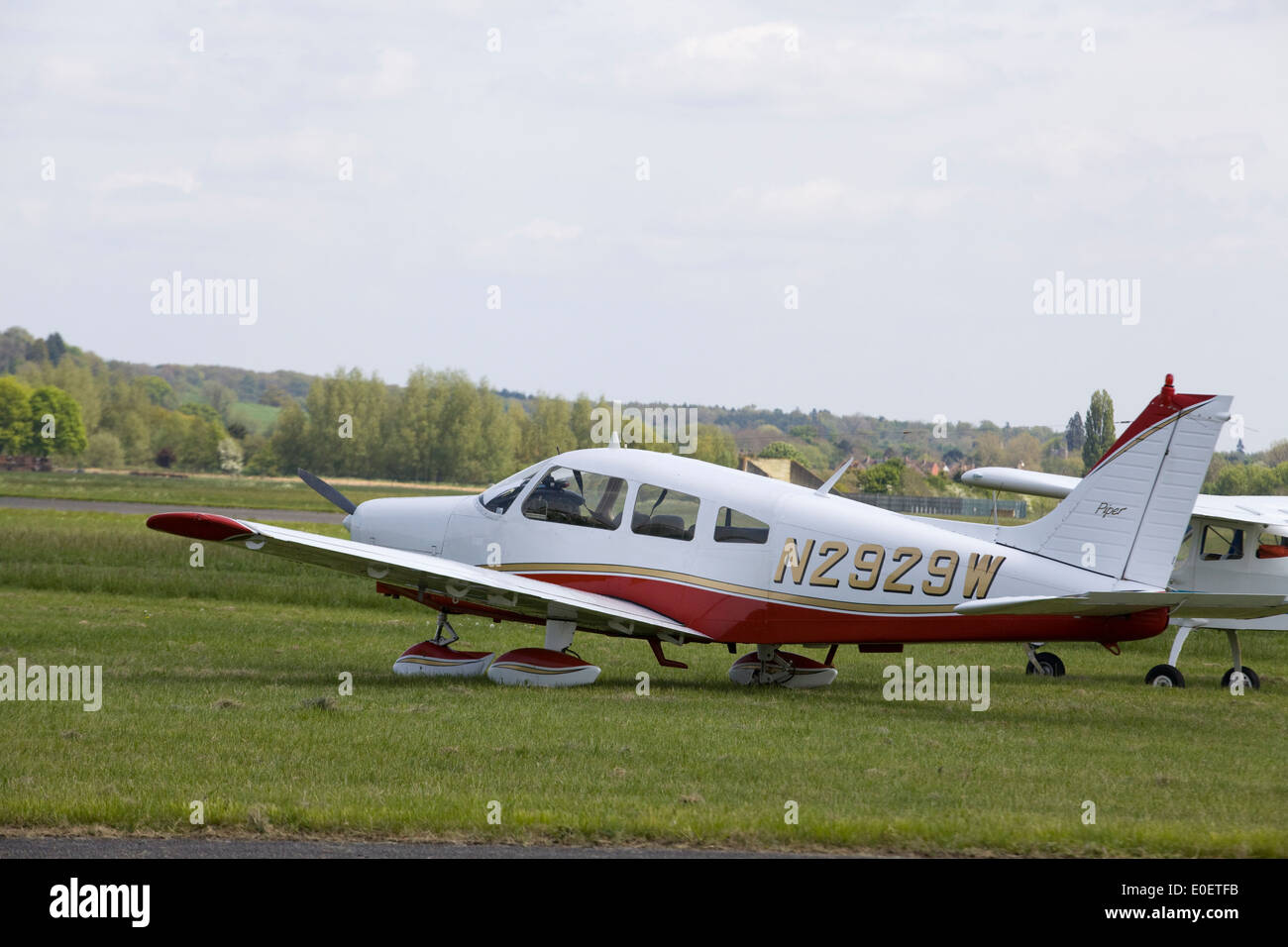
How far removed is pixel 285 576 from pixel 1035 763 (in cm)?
1946

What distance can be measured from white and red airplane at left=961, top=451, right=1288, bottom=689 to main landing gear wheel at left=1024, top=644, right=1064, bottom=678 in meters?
1.06

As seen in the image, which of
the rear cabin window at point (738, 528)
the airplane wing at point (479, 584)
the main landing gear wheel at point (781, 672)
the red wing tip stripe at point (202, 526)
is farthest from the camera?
the main landing gear wheel at point (781, 672)

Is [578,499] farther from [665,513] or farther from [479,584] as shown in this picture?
[479,584]

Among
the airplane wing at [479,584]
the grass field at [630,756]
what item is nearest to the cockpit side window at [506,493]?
the airplane wing at [479,584]

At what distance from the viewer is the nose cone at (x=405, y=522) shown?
570 inches

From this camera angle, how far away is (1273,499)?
17.2m

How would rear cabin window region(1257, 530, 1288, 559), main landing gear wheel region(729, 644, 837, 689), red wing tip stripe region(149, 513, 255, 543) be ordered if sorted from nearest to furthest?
1. red wing tip stripe region(149, 513, 255, 543)
2. main landing gear wheel region(729, 644, 837, 689)
3. rear cabin window region(1257, 530, 1288, 559)

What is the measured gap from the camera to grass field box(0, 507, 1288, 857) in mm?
7172

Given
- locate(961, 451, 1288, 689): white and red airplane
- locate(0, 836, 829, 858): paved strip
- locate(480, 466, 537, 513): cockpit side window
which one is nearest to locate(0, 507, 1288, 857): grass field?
locate(0, 836, 829, 858): paved strip

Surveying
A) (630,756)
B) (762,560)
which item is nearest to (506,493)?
(762,560)

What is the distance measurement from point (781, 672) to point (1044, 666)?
4431 millimetres

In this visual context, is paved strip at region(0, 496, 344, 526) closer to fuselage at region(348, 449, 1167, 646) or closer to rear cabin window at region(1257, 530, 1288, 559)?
fuselage at region(348, 449, 1167, 646)

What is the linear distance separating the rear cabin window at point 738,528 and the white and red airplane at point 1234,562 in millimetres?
5815

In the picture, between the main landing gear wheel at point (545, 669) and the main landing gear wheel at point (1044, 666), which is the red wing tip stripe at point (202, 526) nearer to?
the main landing gear wheel at point (545, 669)
